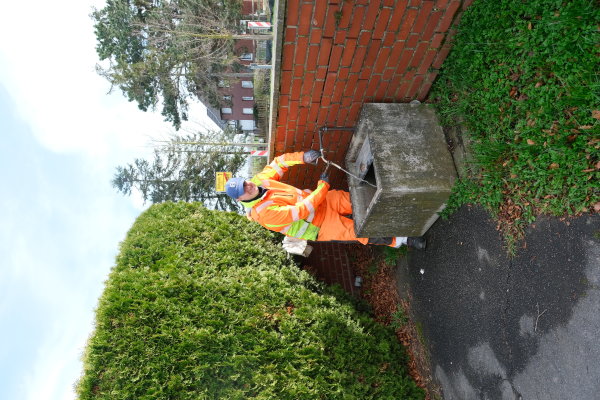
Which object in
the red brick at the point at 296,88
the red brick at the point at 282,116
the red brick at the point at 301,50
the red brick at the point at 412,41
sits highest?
the red brick at the point at 412,41

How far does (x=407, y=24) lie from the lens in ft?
11.7

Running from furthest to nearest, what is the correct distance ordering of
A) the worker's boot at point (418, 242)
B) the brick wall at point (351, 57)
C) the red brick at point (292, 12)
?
the worker's boot at point (418, 242) < the brick wall at point (351, 57) < the red brick at point (292, 12)

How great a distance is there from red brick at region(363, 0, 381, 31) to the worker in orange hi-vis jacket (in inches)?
61.3

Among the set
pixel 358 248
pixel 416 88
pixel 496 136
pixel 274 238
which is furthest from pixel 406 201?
pixel 358 248

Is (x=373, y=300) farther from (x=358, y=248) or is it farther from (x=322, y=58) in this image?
(x=322, y=58)

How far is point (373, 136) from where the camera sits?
4004mm

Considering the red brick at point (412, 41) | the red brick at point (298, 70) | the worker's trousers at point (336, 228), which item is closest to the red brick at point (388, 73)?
the red brick at point (412, 41)

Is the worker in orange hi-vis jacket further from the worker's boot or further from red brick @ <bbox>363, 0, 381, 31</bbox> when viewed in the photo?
red brick @ <bbox>363, 0, 381, 31</bbox>

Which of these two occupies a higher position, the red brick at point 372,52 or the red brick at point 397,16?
the red brick at point 397,16

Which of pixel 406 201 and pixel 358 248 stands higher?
pixel 406 201

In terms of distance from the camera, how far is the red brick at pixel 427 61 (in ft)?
12.7

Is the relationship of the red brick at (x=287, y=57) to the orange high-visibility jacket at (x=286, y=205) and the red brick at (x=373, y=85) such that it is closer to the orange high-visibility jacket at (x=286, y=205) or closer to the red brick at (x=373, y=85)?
the red brick at (x=373, y=85)

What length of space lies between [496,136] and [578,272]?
135 cm

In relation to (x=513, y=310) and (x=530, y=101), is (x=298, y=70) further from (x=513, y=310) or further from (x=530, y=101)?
(x=513, y=310)
